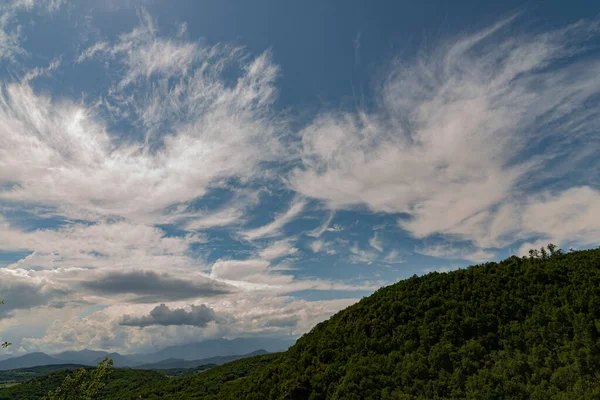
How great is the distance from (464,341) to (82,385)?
64546 millimetres

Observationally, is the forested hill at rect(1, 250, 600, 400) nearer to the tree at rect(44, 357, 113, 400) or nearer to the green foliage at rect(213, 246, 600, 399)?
the green foliage at rect(213, 246, 600, 399)

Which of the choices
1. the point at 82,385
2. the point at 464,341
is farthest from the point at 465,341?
the point at 82,385

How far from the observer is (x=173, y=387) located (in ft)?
486

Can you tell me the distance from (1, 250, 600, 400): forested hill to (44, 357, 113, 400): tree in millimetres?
46733

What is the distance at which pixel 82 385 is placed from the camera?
32.2 metres

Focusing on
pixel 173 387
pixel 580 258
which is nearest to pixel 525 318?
pixel 580 258

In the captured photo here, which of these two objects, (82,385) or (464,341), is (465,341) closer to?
(464,341)

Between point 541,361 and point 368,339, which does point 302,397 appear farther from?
point 541,361

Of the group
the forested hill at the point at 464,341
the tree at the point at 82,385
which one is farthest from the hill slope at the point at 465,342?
the tree at the point at 82,385

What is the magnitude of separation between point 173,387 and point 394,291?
12021 cm

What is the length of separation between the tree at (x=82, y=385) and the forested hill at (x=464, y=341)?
153 feet

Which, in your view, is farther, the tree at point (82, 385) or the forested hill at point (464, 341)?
the forested hill at point (464, 341)

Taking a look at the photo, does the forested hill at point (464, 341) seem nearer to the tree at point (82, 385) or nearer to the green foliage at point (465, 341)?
the green foliage at point (465, 341)

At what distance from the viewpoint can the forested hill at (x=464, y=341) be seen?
51031 mm
